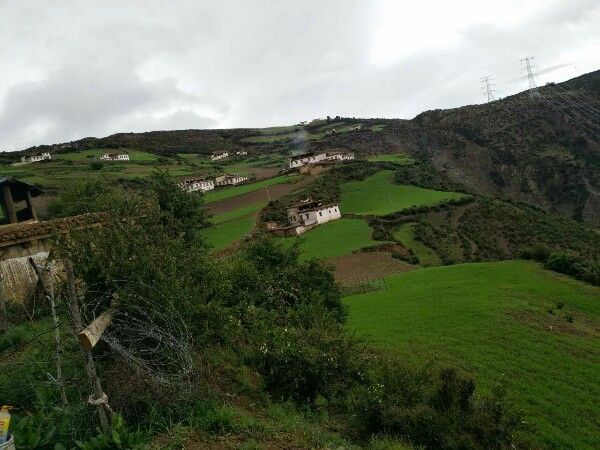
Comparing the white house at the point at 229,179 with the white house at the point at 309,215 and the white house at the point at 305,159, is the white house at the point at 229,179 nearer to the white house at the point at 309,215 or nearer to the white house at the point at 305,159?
the white house at the point at 305,159

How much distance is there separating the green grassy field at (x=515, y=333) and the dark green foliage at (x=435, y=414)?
3.69m

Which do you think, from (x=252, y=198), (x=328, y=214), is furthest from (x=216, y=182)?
Result: (x=328, y=214)

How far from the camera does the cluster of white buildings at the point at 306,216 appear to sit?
6631 centimetres

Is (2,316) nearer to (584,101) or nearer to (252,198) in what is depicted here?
(252,198)

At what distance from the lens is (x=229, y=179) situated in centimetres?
11125

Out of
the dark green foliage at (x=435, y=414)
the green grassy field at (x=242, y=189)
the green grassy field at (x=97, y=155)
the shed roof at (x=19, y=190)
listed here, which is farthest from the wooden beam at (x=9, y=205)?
the green grassy field at (x=97, y=155)

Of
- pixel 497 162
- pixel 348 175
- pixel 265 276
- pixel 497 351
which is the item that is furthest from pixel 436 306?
pixel 497 162

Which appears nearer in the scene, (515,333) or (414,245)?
(515,333)

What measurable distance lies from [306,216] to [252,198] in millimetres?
20386

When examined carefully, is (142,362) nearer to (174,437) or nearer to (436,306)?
(174,437)

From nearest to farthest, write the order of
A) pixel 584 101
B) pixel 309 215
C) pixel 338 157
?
pixel 309 215 < pixel 338 157 < pixel 584 101

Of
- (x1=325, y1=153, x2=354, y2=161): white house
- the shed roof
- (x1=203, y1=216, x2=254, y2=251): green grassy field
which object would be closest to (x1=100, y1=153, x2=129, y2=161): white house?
(x1=325, y1=153, x2=354, y2=161): white house

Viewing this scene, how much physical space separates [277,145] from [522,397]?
6783 inches

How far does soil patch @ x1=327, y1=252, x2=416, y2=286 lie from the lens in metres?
45.7
